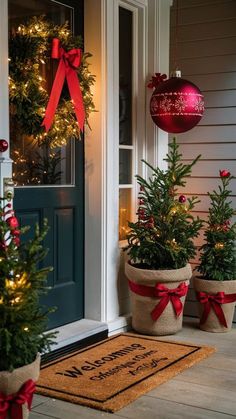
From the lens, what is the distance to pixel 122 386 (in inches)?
123

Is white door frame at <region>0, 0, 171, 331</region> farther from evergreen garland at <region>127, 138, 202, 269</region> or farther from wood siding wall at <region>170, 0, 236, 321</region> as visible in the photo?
wood siding wall at <region>170, 0, 236, 321</region>

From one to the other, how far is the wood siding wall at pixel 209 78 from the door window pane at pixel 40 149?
120 cm

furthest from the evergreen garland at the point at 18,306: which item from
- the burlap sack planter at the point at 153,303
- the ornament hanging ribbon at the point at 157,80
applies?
the ornament hanging ribbon at the point at 157,80

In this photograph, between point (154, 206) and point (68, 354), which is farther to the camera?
point (154, 206)

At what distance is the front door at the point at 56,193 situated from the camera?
3592 mm

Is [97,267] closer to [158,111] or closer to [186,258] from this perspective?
[186,258]

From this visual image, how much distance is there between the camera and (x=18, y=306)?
235 centimetres

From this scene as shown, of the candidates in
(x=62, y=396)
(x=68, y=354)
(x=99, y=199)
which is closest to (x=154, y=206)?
(x=99, y=199)

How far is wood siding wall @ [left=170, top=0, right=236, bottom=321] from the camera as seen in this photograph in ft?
15.3

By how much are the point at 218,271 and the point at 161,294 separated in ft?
1.79

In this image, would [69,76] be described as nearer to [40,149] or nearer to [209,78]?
[40,149]

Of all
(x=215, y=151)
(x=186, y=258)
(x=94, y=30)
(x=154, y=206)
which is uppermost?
(x=94, y=30)

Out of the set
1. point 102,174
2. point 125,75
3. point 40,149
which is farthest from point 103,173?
point 125,75

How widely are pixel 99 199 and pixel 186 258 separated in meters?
0.71
